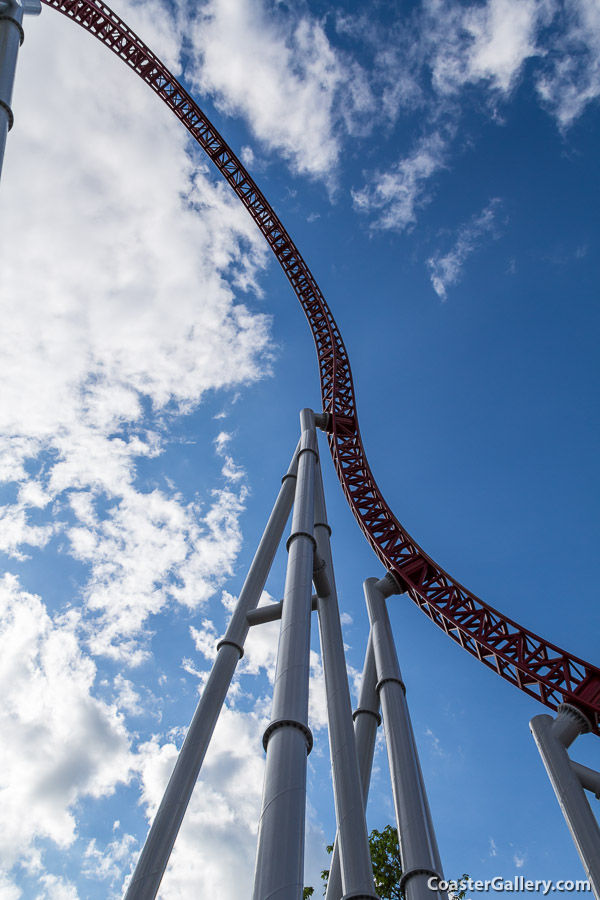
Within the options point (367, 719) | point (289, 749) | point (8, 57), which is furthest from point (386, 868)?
point (8, 57)

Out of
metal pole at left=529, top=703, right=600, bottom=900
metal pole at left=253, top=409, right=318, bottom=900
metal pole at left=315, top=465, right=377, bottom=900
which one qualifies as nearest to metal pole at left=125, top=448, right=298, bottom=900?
metal pole at left=315, top=465, right=377, bottom=900

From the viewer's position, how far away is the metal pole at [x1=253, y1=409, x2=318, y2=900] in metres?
4.37

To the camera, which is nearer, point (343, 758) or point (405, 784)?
point (343, 758)

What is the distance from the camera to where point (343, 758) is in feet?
24.2

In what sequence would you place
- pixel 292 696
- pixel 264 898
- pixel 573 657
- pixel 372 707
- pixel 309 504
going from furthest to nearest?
pixel 573 657, pixel 372 707, pixel 309 504, pixel 292 696, pixel 264 898

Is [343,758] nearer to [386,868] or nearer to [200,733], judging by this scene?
[200,733]

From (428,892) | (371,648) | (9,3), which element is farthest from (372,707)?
(9,3)

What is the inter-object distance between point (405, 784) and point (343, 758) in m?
0.99

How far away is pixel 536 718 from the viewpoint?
9406 millimetres

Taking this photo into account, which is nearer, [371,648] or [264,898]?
[264,898]

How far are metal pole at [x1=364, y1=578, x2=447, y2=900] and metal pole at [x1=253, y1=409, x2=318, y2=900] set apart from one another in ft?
7.93

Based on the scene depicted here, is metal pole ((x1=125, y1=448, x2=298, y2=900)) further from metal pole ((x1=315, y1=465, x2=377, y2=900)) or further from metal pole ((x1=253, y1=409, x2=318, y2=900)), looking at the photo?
metal pole ((x1=253, y1=409, x2=318, y2=900))

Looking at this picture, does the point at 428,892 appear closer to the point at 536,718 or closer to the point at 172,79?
the point at 536,718

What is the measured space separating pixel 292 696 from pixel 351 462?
920 centimetres
